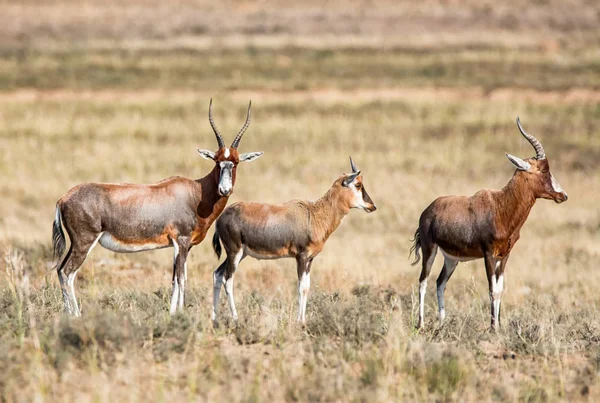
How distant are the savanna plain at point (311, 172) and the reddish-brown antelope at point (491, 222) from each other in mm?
572

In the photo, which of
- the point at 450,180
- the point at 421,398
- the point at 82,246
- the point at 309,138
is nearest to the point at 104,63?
the point at 309,138

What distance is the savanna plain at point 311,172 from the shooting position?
29.7 feet

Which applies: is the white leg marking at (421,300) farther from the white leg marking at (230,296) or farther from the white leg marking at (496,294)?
the white leg marking at (230,296)

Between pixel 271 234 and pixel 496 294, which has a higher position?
pixel 271 234

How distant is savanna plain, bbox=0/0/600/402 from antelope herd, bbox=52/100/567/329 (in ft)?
1.75

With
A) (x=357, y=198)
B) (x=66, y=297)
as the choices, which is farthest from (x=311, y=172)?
(x=66, y=297)

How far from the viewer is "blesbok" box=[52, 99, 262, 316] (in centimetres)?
1098

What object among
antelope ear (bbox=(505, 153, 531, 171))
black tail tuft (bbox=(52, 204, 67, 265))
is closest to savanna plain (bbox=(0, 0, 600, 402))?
black tail tuft (bbox=(52, 204, 67, 265))

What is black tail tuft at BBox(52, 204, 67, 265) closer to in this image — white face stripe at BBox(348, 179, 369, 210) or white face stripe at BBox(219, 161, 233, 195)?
white face stripe at BBox(219, 161, 233, 195)

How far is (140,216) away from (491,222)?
3942mm

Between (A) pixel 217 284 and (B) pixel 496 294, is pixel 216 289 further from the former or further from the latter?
(B) pixel 496 294

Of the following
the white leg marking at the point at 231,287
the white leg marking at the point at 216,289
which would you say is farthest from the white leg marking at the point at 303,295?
the white leg marking at the point at 216,289

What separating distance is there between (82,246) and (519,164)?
4989mm

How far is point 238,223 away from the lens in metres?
11.3
